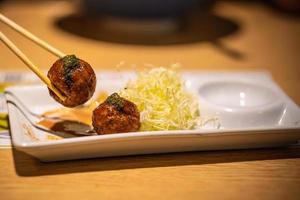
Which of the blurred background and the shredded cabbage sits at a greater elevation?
the blurred background

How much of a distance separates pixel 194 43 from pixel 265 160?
1109 mm

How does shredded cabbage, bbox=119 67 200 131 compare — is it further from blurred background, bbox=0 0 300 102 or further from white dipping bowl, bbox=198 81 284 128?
blurred background, bbox=0 0 300 102

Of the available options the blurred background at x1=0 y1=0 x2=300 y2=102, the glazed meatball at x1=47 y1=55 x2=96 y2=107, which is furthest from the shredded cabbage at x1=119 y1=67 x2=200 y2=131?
the blurred background at x1=0 y1=0 x2=300 y2=102

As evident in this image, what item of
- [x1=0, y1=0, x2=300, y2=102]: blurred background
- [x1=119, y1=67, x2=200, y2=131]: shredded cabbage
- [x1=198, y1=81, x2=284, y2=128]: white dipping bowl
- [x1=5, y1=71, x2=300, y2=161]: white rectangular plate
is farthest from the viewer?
[x1=0, y1=0, x2=300, y2=102]: blurred background

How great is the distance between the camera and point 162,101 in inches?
47.2

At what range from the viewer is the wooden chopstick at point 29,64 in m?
1.09

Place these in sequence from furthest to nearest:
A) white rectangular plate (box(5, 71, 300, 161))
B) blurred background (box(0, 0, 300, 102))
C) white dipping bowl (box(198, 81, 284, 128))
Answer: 1. blurred background (box(0, 0, 300, 102))
2. white dipping bowl (box(198, 81, 284, 128))
3. white rectangular plate (box(5, 71, 300, 161))

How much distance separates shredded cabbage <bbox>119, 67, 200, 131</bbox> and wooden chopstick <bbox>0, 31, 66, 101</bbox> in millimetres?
167

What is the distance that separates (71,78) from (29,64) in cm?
10

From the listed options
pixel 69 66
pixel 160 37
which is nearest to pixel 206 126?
pixel 69 66

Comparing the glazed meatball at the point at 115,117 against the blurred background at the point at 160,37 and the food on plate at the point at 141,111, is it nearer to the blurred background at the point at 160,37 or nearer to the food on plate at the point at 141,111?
the food on plate at the point at 141,111

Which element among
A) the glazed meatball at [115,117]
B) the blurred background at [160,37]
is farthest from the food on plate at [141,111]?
the blurred background at [160,37]

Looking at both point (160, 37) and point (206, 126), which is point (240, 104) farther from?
point (160, 37)

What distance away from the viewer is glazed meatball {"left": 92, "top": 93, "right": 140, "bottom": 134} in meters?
1.07
